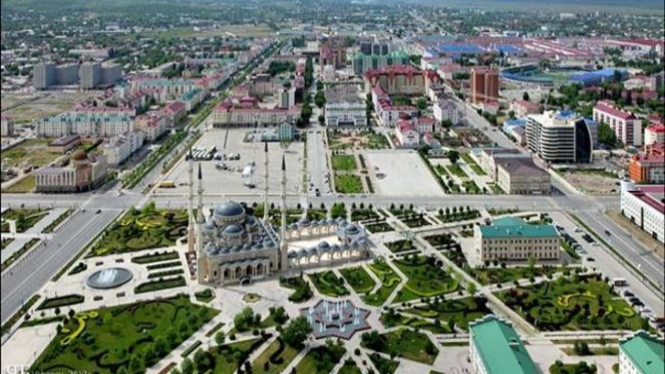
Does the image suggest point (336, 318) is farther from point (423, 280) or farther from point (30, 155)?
point (30, 155)

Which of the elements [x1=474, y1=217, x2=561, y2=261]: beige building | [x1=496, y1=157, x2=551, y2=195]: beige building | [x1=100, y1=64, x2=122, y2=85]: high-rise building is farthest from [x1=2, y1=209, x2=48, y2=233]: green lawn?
[x1=100, y1=64, x2=122, y2=85]: high-rise building

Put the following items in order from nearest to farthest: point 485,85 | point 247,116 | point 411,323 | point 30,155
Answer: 1. point 411,323
2. point 30,155
3. point 247,116
4. point 485,85

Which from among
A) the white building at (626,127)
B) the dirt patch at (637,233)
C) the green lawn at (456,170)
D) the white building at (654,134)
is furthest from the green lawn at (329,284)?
the white building at (626,127)

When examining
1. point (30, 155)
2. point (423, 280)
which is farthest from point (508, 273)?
point (30, 155)

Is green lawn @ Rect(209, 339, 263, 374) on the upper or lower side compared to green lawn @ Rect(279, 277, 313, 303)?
lower

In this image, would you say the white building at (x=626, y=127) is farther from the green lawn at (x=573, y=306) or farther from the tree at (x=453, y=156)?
the green lawn at (x=573, y=306)

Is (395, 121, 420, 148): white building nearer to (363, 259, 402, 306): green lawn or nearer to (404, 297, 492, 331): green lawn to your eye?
(363, 259, 402, 306): green lawn
